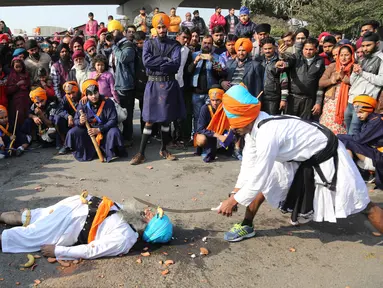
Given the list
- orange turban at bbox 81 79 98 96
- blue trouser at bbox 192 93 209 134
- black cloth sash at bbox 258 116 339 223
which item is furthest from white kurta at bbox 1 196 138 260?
blue trouser at bbox 192 93 209 134

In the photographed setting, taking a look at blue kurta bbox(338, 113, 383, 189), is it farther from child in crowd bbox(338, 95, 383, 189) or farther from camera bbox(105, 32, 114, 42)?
camera bbox(105, 32, 114, 42)

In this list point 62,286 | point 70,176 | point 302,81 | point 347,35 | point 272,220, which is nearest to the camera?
point 62,286

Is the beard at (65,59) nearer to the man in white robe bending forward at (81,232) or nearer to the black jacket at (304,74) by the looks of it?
the black jacket at (304,74)

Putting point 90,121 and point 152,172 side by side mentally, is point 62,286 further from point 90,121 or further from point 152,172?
point 90,121

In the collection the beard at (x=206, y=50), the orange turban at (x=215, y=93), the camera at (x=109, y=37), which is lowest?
the orange turban at (x=215, y=93)

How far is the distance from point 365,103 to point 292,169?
2139 millimetres

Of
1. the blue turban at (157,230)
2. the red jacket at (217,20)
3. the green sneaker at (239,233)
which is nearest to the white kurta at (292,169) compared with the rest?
the green sneaker at (239,233)

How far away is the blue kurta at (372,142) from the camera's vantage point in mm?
4613

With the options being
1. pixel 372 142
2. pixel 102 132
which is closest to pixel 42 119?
pixel 102 132

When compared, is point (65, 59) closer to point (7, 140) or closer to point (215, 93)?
point (7, 140)

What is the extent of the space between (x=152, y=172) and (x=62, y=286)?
8.45 feet

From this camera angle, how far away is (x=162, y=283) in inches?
114

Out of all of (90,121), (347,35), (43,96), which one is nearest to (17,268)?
(90,121)

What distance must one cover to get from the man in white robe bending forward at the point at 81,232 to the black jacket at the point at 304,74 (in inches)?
134
